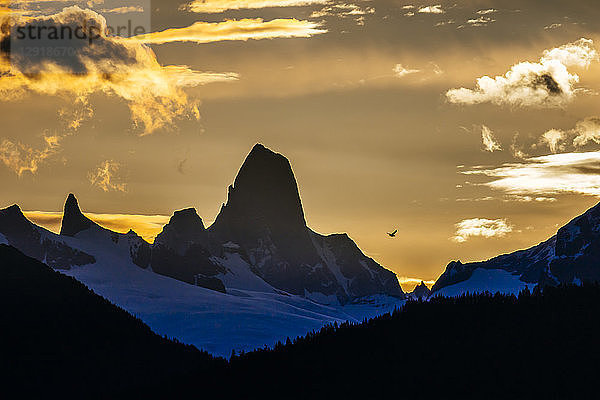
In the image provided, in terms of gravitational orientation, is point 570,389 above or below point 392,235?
below

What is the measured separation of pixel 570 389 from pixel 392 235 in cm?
4929

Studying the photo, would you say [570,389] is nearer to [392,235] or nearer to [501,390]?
[501,390]

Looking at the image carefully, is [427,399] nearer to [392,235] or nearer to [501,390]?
[501,390]

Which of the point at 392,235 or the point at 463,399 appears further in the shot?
the point at 463,399

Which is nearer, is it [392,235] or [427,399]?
[392,235]

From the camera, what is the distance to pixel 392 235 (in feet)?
609

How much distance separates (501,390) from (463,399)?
8256 millimetres

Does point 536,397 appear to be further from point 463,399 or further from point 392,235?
point 392,235

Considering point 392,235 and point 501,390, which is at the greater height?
point 392,235

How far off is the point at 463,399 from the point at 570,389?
21.6 m

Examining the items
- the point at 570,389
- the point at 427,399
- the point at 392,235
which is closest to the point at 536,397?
the point at 570,389

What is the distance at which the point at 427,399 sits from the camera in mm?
199500

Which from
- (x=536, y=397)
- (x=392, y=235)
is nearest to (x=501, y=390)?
(x=536, y=397)

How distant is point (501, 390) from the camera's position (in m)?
200
